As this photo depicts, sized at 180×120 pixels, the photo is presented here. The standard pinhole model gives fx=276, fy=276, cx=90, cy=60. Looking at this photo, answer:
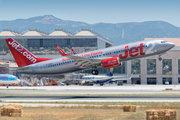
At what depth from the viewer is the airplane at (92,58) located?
57.8m

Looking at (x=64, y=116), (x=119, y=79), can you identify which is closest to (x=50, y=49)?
(x=119, y=79)

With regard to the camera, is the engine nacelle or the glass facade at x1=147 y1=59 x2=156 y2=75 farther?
the glass facade at x1=147 y1=59 x2=156 y2=75

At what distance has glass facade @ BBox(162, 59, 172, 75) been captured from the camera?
471 ft

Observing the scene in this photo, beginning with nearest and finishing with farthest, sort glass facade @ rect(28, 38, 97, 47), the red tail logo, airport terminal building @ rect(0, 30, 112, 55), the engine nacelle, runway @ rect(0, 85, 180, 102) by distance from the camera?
runway @ rect(0, 85, 180, 102) < the red tail logo < the engine nacelle < airport terminal building @ rect(0, 30, 112, 55) < glass facade @ rect(28, 38, 97, 47)

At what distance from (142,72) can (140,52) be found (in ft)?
293

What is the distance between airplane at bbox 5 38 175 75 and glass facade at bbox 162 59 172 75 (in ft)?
284

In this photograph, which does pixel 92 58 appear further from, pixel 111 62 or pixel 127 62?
pixel 127 62

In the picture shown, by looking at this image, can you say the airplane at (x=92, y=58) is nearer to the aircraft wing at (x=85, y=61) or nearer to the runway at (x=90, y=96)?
the aircraft wing at (x=85, y=61)

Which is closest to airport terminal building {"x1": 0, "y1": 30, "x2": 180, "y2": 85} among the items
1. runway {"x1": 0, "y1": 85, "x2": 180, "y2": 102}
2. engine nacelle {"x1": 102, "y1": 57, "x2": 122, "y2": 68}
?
runway {"x1": 0, "y1": 85, "x2": 180, "y2": 102}

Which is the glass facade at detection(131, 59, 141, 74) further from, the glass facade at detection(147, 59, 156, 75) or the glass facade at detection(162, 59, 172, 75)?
the glass facade at detection(162, 59, 172, 75)

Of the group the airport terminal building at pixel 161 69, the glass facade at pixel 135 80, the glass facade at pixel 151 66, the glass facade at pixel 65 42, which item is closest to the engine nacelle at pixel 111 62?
the airport terminal building at pixel 161 69

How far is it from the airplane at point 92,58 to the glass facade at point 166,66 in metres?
86.4

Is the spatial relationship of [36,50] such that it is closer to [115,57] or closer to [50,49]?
[50,49]

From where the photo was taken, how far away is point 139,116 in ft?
104
